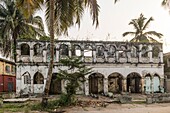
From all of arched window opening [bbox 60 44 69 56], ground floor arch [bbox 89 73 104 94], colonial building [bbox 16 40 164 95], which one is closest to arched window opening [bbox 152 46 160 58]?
colonial building [bbox 16 40 164 95]

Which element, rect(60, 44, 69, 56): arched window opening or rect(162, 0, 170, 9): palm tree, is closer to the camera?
rect(162, 0, 170, 9): palm tree

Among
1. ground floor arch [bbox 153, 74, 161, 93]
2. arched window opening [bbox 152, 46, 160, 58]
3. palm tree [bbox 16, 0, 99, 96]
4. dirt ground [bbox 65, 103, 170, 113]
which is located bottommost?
dirt ground [bbox 65, 103, 170, 113]

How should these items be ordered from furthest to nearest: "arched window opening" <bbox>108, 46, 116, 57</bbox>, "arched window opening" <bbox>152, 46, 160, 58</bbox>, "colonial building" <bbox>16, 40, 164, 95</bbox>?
"arched window opening" <bbox>152, 46, 160, 58</bbox>
"arched window opening" <bbox>108, 46, 116, 57</bbox>
"colonial building" <bbox>16, 40, 164, 95</bbox>

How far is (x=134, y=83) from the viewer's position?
34.4 metres

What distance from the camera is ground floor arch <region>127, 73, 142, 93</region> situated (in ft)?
106

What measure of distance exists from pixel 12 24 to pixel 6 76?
10.9m

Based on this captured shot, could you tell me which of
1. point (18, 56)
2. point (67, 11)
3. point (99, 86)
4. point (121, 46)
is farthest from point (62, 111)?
point (99, 86)

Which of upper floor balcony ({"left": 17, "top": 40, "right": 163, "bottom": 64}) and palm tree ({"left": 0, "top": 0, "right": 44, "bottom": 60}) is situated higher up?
palm tree ({"left": 0, "top": 0, "right": 44, "bottom": 60})

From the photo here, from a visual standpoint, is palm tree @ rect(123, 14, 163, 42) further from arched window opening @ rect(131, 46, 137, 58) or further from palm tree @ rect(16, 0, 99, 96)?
palm tree @ rect(16, 0, 99, 96)

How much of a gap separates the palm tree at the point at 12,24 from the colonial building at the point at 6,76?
5224mm

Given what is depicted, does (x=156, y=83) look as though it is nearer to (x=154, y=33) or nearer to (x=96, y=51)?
(x=96, y=51)

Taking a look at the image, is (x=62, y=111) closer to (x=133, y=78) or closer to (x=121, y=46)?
(x=121, y=46)

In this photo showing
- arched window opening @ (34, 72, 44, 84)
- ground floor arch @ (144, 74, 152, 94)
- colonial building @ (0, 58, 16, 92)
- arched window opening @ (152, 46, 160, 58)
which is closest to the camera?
arched window opening @ (34, 72, 44, 84)

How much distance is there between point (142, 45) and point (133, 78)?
16.8ft
